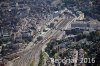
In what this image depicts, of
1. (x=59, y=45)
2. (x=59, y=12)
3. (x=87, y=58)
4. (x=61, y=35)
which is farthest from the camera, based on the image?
(x=59, y=12)

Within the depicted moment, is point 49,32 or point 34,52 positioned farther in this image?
point 49,32

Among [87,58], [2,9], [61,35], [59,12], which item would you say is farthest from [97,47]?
[2,9]

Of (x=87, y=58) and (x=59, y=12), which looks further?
(x=59, y=12)

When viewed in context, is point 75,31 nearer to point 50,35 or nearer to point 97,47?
point 50,35

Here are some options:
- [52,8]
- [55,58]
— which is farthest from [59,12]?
[55,58]

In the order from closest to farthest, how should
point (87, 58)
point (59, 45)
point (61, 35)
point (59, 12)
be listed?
1. point (87, 58)
2. point (59, 45)
3. point (61, 35)
4. point (59, 12)

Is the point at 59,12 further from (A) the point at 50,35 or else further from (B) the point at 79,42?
(B) the point at 79,42
